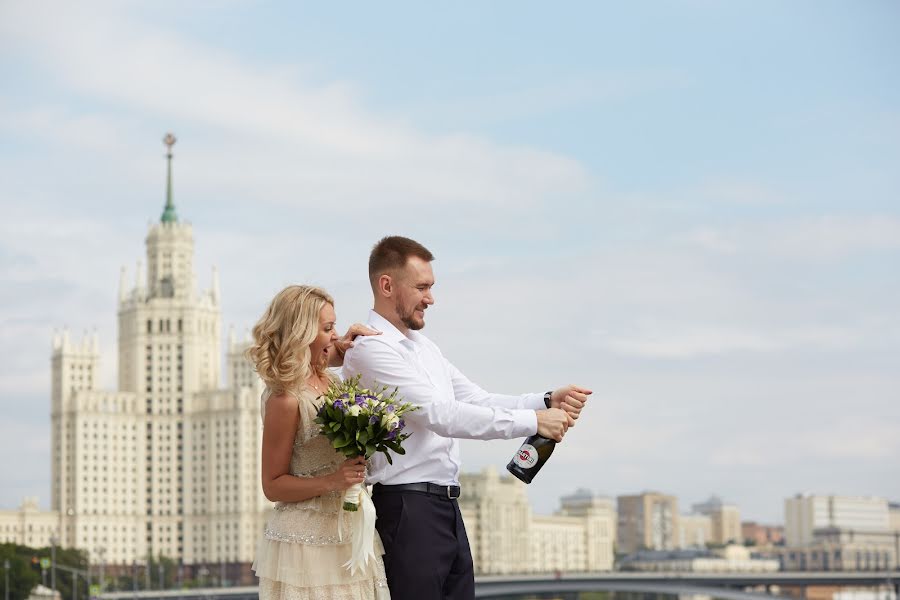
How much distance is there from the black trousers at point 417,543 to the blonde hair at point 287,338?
796mm

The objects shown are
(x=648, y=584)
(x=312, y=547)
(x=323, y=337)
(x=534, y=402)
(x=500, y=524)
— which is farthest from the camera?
(x=500, y=524)

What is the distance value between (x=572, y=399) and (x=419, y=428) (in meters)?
0.92

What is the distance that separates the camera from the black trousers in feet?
27.9

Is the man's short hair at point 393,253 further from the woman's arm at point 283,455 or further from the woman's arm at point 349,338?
the woman's arm at point 283,455

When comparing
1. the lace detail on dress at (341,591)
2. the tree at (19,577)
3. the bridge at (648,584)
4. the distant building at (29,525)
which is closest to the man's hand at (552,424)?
the lace detail on dress at (341,591)

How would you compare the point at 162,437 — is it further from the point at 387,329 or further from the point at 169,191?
the point at 387,329

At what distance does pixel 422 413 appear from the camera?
8.48 m

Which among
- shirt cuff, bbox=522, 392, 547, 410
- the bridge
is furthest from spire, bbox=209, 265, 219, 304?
shirt cuff, bbox=522, 392, 547, 410

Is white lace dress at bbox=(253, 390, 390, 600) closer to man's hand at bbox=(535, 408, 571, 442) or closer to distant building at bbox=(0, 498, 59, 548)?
man's hand at bbox=(535, 408, 571, 442)

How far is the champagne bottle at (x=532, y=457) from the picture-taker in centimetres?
863

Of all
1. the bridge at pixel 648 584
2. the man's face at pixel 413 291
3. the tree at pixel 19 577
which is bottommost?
the bridge at pixel 648 584

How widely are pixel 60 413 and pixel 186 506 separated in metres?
15.4

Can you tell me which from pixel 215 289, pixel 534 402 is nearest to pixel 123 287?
pixel 215 289

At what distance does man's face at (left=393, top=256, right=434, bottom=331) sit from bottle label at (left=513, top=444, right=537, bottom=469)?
892 millimetres
